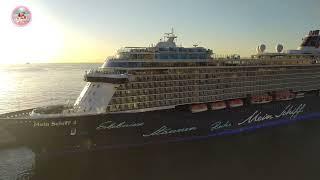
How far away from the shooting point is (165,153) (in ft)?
135

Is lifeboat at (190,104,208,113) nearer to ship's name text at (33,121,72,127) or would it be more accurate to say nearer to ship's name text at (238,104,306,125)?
ship's name text at (238,104,306,125)

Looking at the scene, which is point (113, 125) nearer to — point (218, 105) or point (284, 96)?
point (218, 105)

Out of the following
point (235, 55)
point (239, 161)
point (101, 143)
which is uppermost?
point (235, 55)

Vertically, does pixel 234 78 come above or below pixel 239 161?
above

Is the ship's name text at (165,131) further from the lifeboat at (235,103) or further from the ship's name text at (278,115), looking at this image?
the ship's name text at (278,115)

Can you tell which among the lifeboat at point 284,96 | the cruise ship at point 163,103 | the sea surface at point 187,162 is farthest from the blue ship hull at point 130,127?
the lifeboat at point 284,96

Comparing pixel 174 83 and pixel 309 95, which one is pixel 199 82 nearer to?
pixel 174 83

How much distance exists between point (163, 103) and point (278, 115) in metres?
20.2

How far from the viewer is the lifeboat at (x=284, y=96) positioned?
53338 millimetres

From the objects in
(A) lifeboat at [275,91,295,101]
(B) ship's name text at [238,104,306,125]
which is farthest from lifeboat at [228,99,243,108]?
(A) lifeboat at [275,91,295,101]

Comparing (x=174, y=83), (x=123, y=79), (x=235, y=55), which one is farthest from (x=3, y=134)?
(x=235, y=55)

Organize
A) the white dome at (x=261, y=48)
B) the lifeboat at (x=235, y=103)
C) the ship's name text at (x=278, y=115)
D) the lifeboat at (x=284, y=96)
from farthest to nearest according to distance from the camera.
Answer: the white dome at (x=261, y=48) < the lifeboat at (x=284, y=96) < the ship's name text at (x=278, y=115) < the lifeboat at (x=235, y=103)

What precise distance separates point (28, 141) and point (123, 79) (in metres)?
11.2

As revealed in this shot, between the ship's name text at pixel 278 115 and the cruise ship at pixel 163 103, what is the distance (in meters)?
0.14
